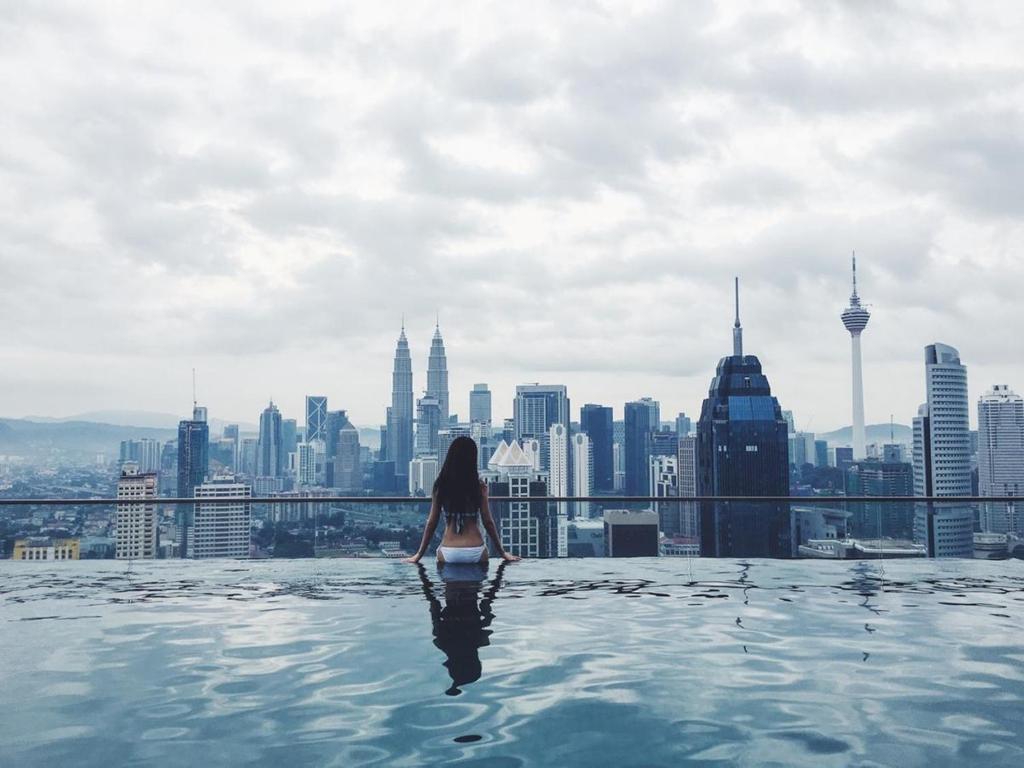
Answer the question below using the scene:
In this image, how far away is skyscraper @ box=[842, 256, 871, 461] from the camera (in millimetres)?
158500

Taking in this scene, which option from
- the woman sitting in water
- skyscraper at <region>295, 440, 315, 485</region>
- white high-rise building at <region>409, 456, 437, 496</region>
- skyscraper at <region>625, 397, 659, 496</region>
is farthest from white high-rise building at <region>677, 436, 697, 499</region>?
the woman sitting in water

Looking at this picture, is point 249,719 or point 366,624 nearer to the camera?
point 249,719

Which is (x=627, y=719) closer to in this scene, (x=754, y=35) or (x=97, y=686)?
(x=97, y=686)

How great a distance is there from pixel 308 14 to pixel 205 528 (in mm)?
6062

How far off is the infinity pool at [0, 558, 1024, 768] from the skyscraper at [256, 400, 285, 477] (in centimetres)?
6524

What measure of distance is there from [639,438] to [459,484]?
3049 inches

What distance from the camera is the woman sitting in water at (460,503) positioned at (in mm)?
6977

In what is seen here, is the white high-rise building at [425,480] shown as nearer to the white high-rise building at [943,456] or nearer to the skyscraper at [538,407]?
the white high-rise building at [943,456]

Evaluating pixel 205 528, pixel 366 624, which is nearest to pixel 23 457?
pixel 205 528

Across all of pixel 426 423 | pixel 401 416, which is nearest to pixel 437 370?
pixel 401 416

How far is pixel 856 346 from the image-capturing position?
16600 centimetres

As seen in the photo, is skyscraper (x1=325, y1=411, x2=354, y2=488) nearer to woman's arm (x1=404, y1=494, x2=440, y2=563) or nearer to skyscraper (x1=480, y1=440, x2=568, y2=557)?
skyscraper (x1=480, y1=440, x2=568, y2=557)

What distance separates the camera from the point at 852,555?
812 centimetres

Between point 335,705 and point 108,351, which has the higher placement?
point 108,351
